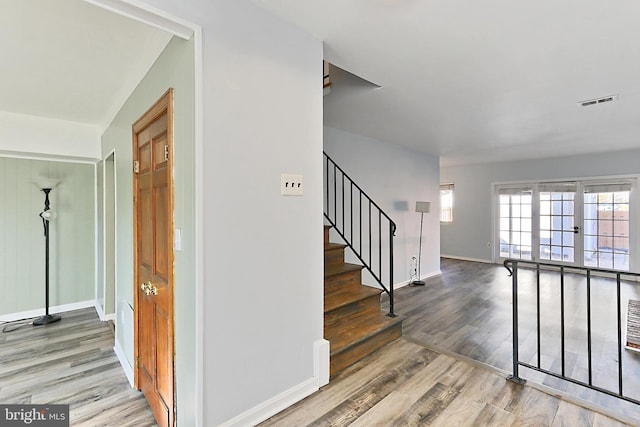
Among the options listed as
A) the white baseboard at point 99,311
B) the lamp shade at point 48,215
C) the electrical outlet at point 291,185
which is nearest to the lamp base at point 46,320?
the white baseboard at point 99,311

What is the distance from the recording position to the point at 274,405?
72.3 inches

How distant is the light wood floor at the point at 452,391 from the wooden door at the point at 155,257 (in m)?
0.77

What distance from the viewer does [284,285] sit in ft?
6.20

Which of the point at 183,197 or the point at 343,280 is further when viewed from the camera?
the point at 343,280

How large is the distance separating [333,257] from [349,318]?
0.66 metres

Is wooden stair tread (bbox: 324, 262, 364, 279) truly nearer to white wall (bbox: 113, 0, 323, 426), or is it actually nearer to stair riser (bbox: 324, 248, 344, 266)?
stair riser (bbox: 324, 248, 344, 266)

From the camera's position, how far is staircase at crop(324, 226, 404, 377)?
242 cm

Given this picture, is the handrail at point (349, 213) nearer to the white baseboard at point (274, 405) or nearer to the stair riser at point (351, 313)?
the stair riser at point (351, 313)

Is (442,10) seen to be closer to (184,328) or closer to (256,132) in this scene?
(256,132)

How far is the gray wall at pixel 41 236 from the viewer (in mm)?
3604

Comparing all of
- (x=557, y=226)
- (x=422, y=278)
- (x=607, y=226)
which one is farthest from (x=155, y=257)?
(x=607, y=226)

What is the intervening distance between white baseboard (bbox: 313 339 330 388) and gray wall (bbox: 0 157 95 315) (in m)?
3.79

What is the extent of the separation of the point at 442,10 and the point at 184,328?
2.28 meters

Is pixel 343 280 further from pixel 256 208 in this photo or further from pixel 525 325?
pixel 525 325
